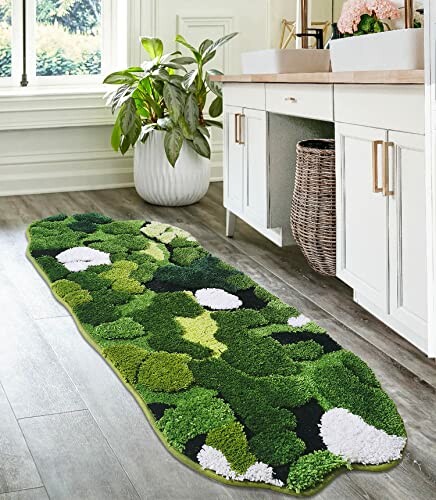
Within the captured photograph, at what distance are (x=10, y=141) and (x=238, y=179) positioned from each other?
192 cm

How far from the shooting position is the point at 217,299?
305 centimetres

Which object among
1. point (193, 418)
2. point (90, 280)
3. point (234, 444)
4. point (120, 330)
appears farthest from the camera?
point (90, 280)

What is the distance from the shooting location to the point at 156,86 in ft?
15.3

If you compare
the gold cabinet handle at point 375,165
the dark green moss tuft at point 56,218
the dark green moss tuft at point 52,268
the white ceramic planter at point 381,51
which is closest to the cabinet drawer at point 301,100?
the white ceramic planter at point 381,51

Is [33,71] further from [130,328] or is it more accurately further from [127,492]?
[127,492]

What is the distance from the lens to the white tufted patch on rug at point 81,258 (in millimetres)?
3496

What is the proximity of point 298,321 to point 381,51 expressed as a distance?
891mm

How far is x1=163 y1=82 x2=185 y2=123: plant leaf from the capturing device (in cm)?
454

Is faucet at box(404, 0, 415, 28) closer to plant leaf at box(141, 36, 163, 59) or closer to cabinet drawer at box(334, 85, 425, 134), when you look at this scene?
cabinet drawer at box(334, 85, 425, 134)

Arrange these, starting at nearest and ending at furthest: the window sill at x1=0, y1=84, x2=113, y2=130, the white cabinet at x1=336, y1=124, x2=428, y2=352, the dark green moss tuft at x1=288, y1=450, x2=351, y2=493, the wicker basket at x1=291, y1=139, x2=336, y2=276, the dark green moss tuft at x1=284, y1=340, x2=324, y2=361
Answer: the dark green moss tuft at x1=288, y1=450, x2=351, y2=493 → the white cabinet at x1=336, y1=124, x2=428, y2=352 → the dark green moss tuft at x1=284, y1=340, x2=324, y2=361 → the wicker basket at x1=291, y1=139, x2=336, y2=276 → the window sill at x1=0, y1=84, x2=113, y2=130

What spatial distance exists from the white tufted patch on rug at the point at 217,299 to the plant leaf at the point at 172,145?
152 centimetres

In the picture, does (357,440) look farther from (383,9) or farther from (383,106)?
(383,9)

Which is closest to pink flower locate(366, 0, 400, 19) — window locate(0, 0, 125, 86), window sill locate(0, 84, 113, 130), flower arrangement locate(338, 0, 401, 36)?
flower arrangement locate(338, 0, 401, 36)

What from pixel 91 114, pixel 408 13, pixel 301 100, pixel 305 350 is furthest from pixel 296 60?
pixel 91 114
